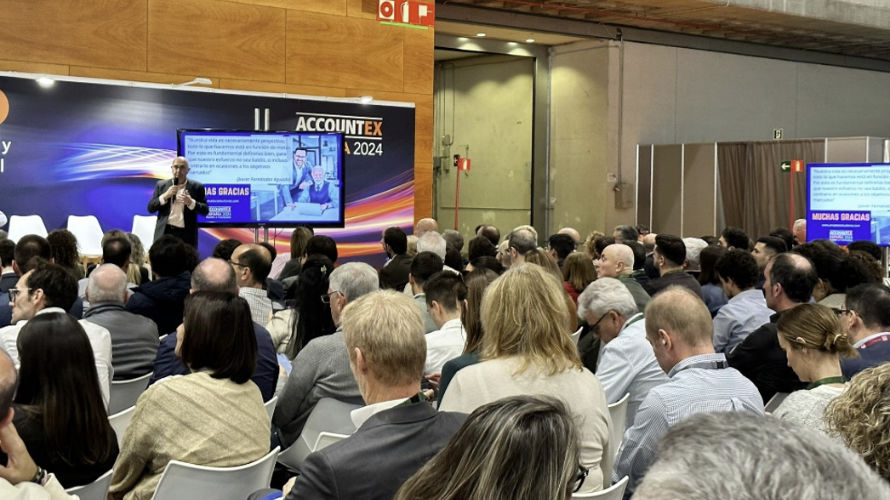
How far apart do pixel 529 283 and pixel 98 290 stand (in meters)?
2.26

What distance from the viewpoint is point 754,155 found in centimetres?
1605

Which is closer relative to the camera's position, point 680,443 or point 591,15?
point 680,443

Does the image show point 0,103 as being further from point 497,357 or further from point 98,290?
point 497,357

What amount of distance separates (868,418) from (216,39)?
10349 millimetres

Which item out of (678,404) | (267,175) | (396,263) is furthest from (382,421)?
(267,175)

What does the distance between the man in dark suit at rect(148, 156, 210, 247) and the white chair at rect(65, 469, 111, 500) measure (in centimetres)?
537

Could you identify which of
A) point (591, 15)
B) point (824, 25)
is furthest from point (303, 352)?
point (824, 25)

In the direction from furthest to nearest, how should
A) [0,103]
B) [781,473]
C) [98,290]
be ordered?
[0,103]
[98,290]
[781,473]

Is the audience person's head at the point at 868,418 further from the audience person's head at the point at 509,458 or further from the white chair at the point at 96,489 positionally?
the white chair at the point at 96,489

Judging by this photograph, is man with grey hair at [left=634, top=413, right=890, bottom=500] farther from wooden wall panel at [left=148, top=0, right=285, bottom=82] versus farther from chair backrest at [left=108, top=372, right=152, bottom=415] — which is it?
wooden wall panel at [left=148, top=0, right=285, bottom=82]

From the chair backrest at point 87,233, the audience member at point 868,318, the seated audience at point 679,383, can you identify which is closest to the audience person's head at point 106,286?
the seated audience at point 679,383

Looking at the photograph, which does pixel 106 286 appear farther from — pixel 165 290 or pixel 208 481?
pixel 208 481

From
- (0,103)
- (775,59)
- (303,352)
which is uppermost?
(775,59)

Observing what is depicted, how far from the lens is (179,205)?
321 inches
